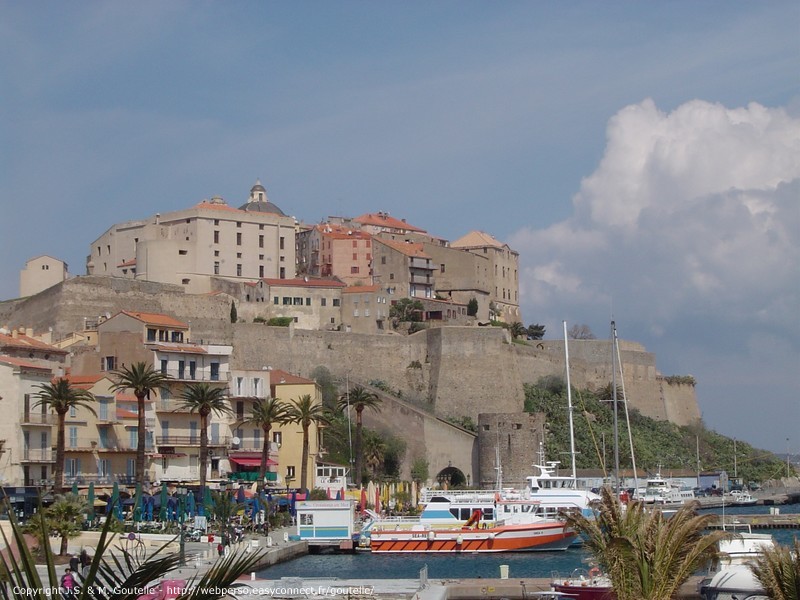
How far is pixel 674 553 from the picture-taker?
16094 mm

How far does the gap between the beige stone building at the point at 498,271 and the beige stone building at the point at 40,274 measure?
3244 centimetres

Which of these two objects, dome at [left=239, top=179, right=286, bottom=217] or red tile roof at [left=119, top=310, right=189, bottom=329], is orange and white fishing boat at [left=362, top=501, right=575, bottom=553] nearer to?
red tile roof at [left=119, top=310, right=189, bottom=329]

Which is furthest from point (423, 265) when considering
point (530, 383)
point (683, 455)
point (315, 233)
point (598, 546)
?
point (598, 546)

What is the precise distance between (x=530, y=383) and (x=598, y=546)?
220 ft

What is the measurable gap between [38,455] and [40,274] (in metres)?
41.9

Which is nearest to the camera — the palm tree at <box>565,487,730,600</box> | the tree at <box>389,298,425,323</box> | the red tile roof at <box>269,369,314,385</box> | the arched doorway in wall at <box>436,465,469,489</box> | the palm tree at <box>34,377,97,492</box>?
the palm tree at <box>565,487,730,600</box>

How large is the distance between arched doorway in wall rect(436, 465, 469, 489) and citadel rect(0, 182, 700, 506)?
12 centimetres

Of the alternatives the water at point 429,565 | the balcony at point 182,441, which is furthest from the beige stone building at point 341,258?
the water at point 429,565

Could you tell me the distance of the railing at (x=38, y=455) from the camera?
4344 centimetres

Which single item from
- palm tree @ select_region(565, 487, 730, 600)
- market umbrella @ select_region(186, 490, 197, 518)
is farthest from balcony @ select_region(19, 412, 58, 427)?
palm tree @ select_region(565, 487, 730, 600)

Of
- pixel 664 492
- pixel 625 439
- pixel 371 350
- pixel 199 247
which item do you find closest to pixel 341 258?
pixel 199 247

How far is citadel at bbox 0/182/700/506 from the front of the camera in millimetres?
50312

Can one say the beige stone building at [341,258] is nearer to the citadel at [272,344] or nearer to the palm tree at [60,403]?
the citadel at [272,344]

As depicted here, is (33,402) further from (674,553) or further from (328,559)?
(674,553)
